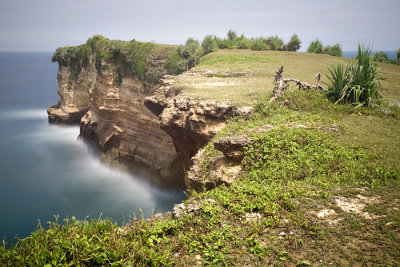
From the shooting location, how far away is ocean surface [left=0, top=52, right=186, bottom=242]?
62.5 feet

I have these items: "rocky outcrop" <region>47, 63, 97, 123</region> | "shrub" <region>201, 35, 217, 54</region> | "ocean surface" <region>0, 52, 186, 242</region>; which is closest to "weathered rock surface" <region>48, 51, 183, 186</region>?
"ocean surface" <region>0, 52, 186, 242</region>

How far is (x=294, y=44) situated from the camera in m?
29.6

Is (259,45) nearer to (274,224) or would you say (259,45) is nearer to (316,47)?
(316,47)

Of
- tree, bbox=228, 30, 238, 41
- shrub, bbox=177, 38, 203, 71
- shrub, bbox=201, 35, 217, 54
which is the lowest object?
shrub, bbox=177, 38, 203, 71

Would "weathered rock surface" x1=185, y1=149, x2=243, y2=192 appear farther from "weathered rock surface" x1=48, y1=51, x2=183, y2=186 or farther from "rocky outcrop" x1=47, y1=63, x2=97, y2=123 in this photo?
"rocky outcrop" x1=47, y1=63, x2=97, y2=123

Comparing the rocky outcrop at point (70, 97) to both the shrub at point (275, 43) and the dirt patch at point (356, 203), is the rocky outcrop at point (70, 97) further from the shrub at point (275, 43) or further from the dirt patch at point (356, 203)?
the dirt patch at point (356, 203)

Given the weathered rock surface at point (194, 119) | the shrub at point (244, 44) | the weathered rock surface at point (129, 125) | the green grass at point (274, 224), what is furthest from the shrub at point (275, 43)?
the green grass at point (274, 224)

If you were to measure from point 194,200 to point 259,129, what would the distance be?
3825 mm

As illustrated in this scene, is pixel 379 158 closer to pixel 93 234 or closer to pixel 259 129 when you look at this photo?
pixel 259 129

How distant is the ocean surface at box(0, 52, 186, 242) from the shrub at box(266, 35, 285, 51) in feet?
64.9

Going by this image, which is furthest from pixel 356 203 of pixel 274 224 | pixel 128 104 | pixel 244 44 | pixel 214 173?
pixel 244 44

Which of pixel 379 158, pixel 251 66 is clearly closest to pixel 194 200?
pixel 379 158

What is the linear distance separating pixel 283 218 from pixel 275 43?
2800 cm

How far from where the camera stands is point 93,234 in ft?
13.0
